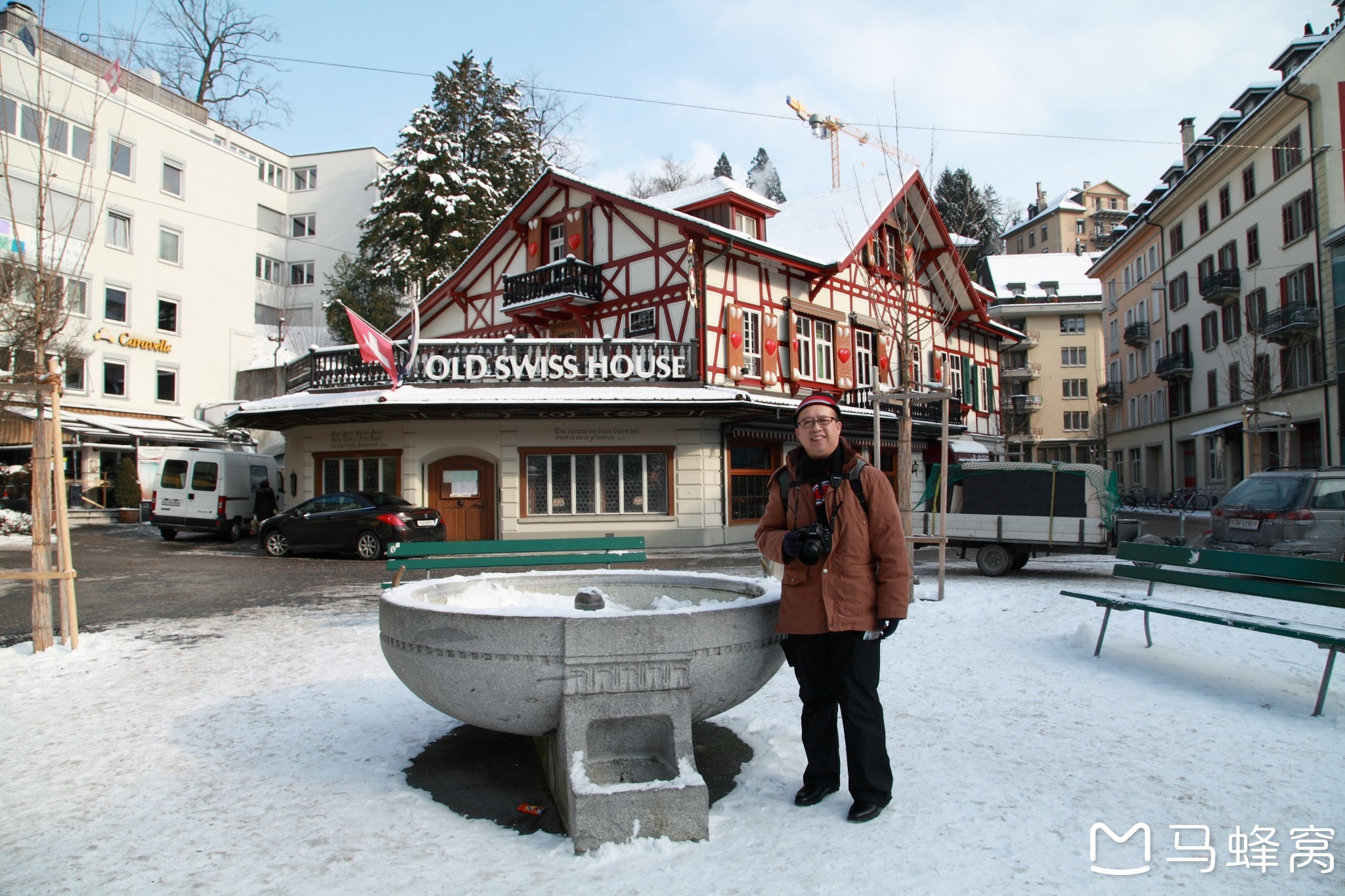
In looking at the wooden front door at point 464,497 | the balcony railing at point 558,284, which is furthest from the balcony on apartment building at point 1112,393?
the wooden front door at point 464,497

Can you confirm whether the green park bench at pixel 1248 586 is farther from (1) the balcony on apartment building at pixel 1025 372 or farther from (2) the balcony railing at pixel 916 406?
(1) the balcony on apartment building at pixel 1025 372

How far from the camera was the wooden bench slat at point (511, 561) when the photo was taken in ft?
23.5

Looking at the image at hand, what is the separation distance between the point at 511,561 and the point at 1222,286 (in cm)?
3690

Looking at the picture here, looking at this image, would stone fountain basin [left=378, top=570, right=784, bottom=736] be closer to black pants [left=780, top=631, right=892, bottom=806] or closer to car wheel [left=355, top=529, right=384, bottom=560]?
black pants [left=780, top=631, right=892, bottom=806]

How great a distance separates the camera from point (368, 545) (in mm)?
16375

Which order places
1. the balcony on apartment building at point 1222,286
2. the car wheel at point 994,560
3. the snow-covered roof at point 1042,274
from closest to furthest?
the car wheel at point 994,560 → the balcony on apartment building at point 1222,286 → the snow-covered roof at point 1042,274

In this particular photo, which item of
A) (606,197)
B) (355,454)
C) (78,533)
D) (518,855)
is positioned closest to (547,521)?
(355,454)

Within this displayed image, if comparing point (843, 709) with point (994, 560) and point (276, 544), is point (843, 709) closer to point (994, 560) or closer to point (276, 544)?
point (994, 560)

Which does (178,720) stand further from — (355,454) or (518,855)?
(355,454)

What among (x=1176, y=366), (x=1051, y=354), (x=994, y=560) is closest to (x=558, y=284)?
(x=994, y=560)

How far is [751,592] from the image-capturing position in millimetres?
4660

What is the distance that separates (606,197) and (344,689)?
17.8m

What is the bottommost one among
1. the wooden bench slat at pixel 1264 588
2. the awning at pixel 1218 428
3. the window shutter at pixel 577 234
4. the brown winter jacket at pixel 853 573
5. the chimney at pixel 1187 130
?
the wooden bench slat at pixel 1264 588

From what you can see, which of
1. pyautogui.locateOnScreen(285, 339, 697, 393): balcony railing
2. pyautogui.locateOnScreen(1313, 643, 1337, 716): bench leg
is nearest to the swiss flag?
pyautogui.locateOnScreen(285, 339, 697, 393): balcony railing
